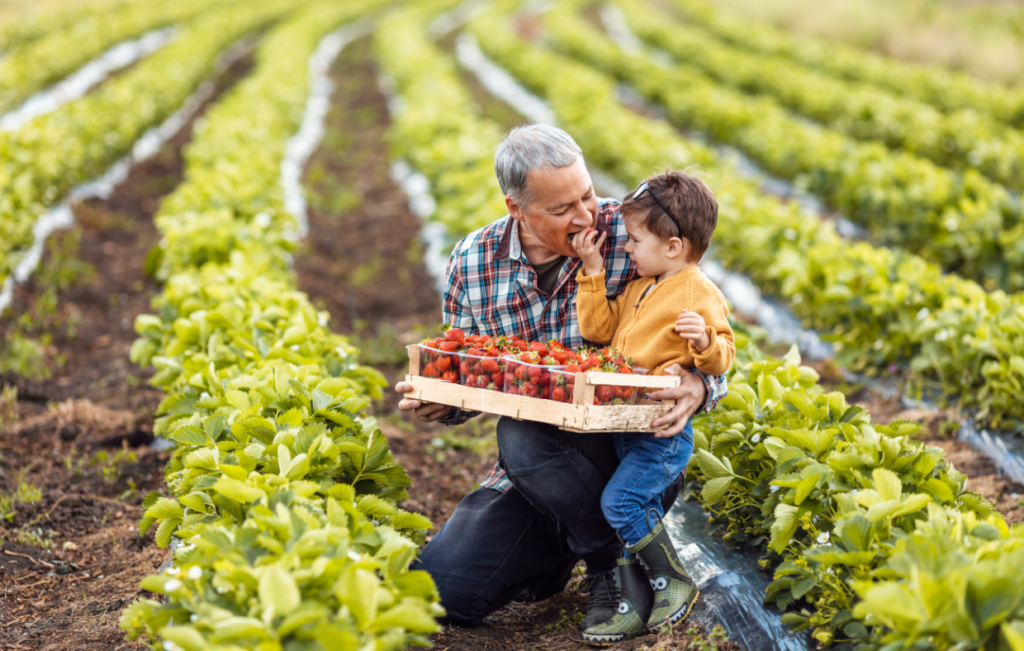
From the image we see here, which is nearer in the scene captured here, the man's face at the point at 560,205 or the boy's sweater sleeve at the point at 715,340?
the boy's sweater sleeve at the point at 715,340

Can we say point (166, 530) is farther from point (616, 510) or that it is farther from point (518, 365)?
point (616, 510)

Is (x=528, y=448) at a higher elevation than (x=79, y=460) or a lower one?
higher

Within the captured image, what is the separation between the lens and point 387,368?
556cm

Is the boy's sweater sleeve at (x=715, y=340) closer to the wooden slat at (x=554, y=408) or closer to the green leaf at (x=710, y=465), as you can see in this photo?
the wooden slat at (x=554, y=408)

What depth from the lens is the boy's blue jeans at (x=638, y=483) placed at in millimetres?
2576

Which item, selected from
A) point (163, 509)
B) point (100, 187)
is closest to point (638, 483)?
point (163, 509)

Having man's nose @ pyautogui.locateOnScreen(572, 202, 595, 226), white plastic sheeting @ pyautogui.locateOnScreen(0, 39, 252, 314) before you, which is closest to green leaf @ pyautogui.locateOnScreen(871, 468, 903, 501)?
man's nose @ pyautogui.locateOnScreen(572, 202, 595, 226)

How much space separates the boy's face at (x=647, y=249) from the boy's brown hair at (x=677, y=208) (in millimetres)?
19

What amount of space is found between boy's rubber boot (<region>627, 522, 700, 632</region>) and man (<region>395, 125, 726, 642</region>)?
140 millimetres

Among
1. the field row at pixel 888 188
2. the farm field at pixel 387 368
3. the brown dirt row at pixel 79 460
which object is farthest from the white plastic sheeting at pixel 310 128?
the field row at pixel 888 188

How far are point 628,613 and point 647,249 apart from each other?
3.65ft

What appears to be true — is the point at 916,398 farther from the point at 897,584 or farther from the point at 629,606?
the point at 897,584

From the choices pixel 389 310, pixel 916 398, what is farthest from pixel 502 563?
pixel 389 310

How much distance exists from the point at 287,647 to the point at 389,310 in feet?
16.0
